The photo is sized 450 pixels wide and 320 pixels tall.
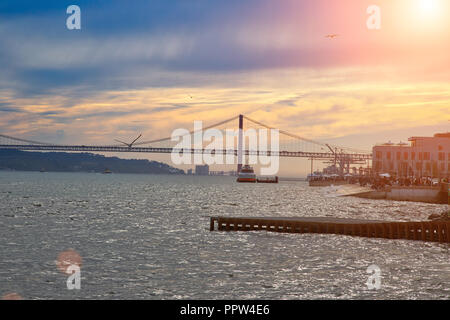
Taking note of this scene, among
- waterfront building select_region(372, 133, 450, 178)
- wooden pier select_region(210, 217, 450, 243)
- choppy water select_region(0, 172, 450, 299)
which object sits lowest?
choppy water select_region(0, 172, 450, 299)

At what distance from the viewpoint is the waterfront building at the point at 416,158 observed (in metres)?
174

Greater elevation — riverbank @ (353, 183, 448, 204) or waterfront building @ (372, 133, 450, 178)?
waterfront building @ (372, 133, 450, 178)

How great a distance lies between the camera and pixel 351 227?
38.2 meters

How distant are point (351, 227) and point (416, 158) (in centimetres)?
14971

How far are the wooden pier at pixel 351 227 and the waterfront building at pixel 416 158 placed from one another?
13864 cm

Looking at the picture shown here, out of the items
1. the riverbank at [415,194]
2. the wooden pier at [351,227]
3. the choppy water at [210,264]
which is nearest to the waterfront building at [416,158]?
the riverbank at [415,194]

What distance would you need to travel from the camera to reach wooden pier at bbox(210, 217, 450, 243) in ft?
121

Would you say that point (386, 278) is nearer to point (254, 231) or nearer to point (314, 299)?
point (314, 299)

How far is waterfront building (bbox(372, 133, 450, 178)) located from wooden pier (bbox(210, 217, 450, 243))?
138638mm

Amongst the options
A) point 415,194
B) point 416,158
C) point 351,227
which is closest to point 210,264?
point 351,227

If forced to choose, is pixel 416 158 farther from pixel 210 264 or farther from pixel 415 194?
pixel 210 264

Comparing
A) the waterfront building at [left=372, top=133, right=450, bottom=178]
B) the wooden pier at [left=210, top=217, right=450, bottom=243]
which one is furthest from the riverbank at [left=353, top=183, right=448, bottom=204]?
the waterfront building at [left=372, top=133, right=450, bottom=178]

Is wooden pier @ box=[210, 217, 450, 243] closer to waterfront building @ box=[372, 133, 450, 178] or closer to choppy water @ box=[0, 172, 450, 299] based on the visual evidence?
choppy water @ box=[0, 172, 450, 299]
